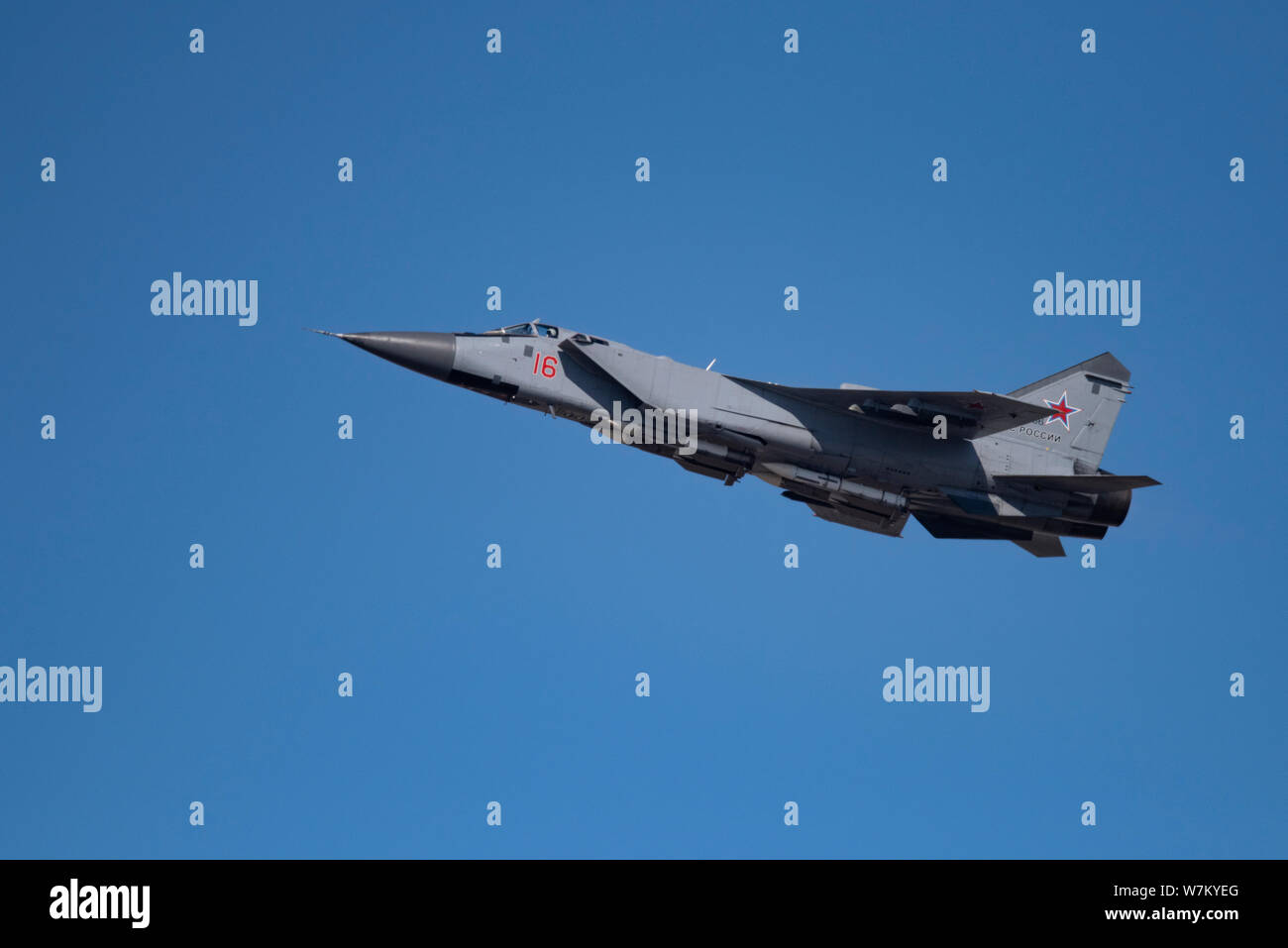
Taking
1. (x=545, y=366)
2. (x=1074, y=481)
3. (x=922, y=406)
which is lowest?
(x=1074, y=481)

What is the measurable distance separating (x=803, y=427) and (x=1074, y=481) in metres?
5.35

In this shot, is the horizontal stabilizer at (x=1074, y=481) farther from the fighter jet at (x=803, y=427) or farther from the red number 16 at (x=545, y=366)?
the red number 16 at (x=545, y=366)

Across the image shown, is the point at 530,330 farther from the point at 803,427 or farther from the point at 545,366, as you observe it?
the point at 803,427

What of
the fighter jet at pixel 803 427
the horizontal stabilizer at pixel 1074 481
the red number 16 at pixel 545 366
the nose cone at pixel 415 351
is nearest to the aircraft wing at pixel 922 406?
the fighter jet at pixel 803 427

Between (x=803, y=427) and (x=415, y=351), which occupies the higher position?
(x=415, y=351)

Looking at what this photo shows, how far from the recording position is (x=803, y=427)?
25.9 meters

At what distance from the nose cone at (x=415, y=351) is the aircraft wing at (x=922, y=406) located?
5313mm

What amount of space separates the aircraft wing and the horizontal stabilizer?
1.13 metres

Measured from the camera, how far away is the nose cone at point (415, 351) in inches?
994

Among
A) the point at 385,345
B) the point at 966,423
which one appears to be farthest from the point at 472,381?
the point at 966,423

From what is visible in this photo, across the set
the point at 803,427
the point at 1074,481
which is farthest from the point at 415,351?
the point at 1074,481

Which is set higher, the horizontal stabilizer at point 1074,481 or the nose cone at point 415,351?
the nose cone at point 415,351

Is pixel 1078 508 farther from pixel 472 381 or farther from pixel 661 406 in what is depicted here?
pixel 472 381
